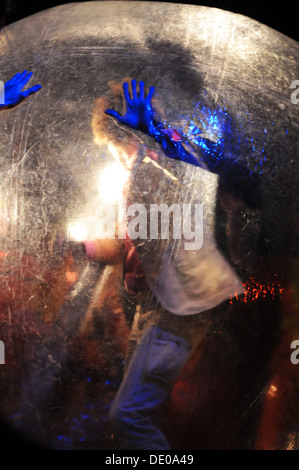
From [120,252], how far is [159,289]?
0.16 metres

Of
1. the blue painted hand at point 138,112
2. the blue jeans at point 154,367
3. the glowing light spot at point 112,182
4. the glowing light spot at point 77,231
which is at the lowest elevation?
the blue jeans at point 154,367

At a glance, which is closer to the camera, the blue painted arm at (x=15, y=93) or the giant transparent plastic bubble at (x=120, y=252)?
the giant transparent plastic bubble at (x=120, y=252)

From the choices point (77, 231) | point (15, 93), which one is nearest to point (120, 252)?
point (77, 231)

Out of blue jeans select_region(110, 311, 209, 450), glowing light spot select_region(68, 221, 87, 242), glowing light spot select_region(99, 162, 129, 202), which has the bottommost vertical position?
blue jeans select_region(110, 311, 209, 450)

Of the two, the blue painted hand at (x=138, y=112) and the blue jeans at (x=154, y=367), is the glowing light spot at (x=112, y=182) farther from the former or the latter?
the blue jeans at (x=154, y=367)

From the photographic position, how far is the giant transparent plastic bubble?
1.58 metres

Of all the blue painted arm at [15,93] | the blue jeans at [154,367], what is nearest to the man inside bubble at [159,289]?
the blue jeans at [154,367]

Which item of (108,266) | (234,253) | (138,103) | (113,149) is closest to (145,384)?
(108,266)

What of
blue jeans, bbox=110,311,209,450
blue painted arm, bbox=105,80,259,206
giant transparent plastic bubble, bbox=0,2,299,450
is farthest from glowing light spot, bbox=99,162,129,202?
blue jeans, bbox=110,311,209,450

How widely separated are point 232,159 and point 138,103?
1.14 ft

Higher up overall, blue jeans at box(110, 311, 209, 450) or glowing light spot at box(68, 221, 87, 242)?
glowing light spot at box(68, 221, 87, 242)

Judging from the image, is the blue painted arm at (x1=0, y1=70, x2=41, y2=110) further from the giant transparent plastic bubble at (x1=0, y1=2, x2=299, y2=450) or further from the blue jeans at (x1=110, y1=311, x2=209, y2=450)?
the blue jeans at (x1=110, y1=311, x2=209, y2=450)

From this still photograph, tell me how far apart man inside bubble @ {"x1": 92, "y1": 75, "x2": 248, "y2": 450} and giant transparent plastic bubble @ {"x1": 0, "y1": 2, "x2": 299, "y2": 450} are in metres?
0.02

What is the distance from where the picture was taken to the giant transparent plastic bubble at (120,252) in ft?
5.18
